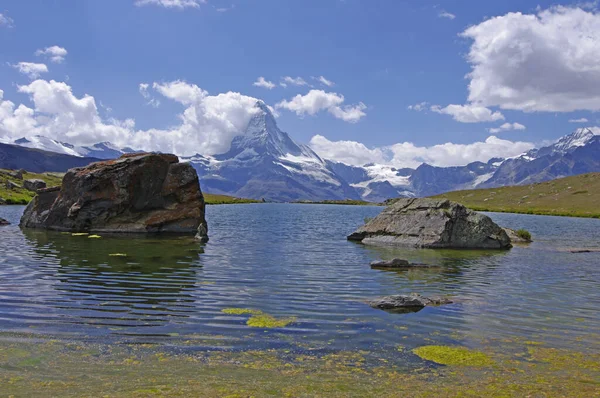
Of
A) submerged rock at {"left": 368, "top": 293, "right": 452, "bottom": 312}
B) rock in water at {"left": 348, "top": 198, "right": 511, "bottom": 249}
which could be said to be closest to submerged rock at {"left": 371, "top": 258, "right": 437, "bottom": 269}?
submerged rock at {"left": 368, "top": 293, "right": 452, "bottom": 312}

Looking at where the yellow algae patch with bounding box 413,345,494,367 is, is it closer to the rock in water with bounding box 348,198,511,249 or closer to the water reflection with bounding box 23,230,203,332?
the water reflection with bounding box 23,230,203,332

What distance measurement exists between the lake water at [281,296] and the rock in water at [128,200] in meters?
14.5

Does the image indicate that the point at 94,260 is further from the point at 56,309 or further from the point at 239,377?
the point at 239,377

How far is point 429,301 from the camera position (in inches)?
958

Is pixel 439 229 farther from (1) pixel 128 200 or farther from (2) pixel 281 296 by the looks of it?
(1) pixel 128 200

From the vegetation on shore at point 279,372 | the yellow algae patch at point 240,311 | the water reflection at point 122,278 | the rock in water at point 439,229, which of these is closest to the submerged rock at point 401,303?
the vegetation on shore at point 279,372

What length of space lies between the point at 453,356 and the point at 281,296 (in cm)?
1161

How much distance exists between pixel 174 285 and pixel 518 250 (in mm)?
41401

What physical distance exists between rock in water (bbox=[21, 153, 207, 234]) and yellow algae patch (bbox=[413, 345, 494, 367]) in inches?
1901

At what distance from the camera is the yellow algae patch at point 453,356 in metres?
15.5

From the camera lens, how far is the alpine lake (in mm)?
13320

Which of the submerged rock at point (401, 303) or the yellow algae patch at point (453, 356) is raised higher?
the submerged rock at point (401, 303)

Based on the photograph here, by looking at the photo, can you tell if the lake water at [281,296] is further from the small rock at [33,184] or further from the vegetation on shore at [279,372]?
the small rock at [33,184]

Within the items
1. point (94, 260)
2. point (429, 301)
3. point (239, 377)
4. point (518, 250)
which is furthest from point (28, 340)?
point (518, 250)
